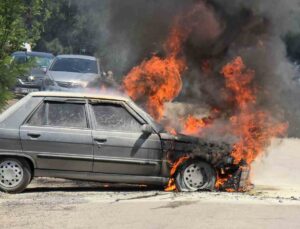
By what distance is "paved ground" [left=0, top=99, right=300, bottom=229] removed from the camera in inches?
278

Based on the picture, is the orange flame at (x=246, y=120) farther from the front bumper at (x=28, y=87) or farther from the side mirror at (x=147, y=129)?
the front bumper at (x=28, y=87)

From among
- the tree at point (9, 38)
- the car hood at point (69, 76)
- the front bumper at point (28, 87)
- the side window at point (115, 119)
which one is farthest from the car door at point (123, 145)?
the front bumper at point (28, 87)

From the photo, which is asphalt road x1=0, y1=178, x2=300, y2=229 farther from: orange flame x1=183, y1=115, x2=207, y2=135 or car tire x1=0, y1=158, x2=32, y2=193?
orange flame x1=183, y1=115, x2=207, y2=135

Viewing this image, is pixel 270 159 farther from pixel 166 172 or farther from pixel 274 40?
pixel 166 172

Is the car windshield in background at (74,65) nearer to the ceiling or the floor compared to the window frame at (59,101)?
nearer to the ceiling

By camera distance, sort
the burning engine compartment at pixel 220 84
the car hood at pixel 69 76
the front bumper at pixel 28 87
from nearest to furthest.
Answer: the burning engine compartment at pixel 220 84 < the car hood at pixel 69 76 < the front bumper at pixel 28 87

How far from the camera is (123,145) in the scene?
8.88 m

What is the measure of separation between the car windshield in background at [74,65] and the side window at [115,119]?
12031mm

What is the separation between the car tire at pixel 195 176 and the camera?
9086 millimetres

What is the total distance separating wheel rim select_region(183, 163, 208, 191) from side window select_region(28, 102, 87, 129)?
166 cm

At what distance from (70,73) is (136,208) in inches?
529

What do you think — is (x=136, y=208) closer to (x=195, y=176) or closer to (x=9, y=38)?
(x=195, y=176)

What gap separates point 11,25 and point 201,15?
3.60m

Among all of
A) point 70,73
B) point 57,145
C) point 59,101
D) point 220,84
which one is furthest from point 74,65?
point 57,145
